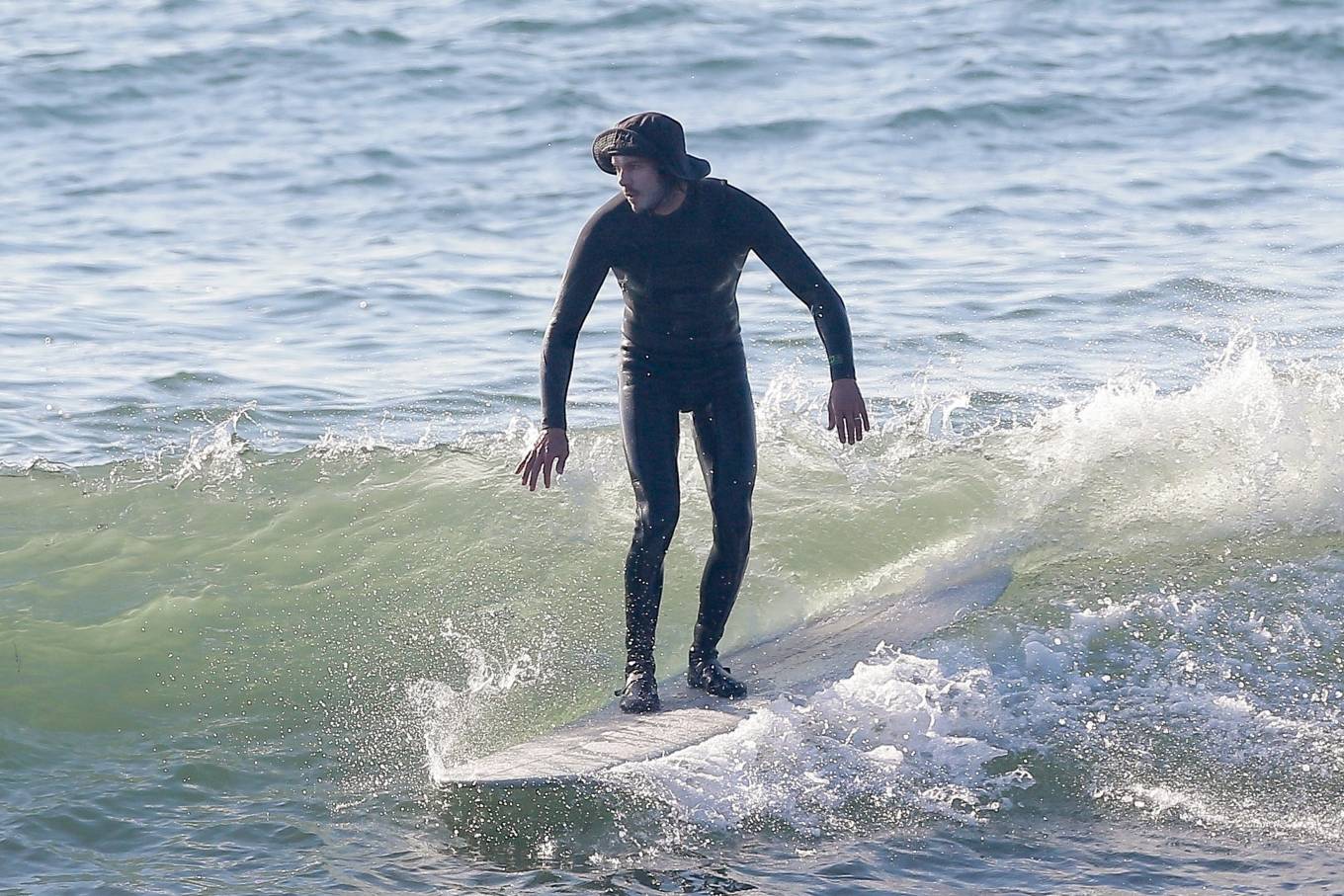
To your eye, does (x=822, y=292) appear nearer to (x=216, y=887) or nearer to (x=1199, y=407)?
(x=216, y=887)

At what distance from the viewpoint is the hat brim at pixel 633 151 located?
18.0 feet

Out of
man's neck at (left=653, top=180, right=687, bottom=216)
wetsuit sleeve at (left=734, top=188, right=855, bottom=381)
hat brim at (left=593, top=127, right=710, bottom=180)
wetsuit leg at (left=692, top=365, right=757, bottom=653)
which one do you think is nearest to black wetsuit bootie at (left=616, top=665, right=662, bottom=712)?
wetsuit leg at (left=692, top=365, right=757, bottom=653)

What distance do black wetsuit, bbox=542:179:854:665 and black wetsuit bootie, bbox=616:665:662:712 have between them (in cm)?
4

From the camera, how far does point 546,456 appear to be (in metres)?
5.70

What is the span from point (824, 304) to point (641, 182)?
786 mm

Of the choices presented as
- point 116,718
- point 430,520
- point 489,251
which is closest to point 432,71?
point 489,251

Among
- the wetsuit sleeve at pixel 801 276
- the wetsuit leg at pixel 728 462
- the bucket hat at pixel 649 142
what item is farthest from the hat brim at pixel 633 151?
the wetsuit leg at pixel 728 462

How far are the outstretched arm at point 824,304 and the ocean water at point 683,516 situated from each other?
3.30 feet

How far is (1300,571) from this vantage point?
7176 mm

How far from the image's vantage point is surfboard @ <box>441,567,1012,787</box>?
18.2 ft

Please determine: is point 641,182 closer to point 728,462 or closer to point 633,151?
point 633,151

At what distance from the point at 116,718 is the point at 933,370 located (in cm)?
589

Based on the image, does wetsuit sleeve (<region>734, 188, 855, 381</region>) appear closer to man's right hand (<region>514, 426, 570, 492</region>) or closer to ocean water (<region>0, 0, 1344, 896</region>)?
man's right hand (<region>514, 426, 570, 492</region>)

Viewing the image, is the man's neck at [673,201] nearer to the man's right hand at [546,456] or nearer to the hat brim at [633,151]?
the hat brim at [633,151]
